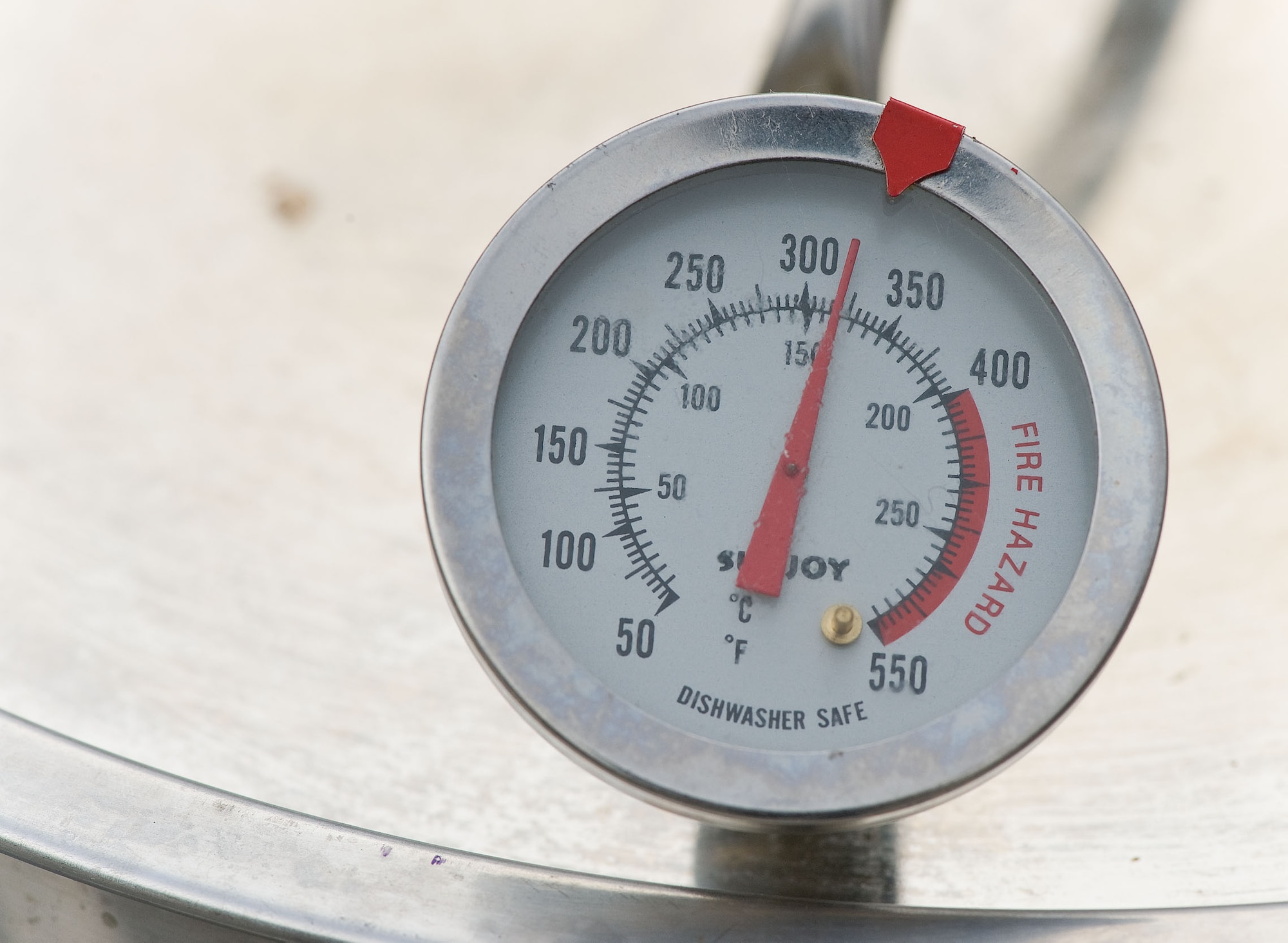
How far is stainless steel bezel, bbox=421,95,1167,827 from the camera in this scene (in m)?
0.62

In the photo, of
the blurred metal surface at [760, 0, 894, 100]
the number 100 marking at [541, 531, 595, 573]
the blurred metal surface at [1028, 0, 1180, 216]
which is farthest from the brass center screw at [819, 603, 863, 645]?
the blurred metal surface at [1028, 0, 1180, 216]

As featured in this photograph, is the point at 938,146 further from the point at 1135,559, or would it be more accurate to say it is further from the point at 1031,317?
the point at 1135,559

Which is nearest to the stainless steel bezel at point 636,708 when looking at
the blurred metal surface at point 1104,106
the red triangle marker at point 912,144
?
the red triangle marker at point 912,144

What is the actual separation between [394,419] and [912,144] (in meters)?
0.57

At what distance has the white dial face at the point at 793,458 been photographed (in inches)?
26.6

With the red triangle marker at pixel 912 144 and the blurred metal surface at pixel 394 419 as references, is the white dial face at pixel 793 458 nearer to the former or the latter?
the red triangle marker at pixel 912 144

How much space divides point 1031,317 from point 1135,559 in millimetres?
142

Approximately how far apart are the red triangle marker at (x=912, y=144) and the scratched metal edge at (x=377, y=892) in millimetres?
360

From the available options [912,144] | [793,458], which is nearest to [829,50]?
[912,144]

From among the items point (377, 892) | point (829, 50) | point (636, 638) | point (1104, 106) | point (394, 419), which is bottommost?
point (377, 892)

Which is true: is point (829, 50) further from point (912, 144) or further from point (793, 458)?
point (793, 458)

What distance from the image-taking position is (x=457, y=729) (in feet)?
3.01

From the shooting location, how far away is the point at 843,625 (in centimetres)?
68

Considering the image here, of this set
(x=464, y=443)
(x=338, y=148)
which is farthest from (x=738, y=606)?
(x=338, y=148)
